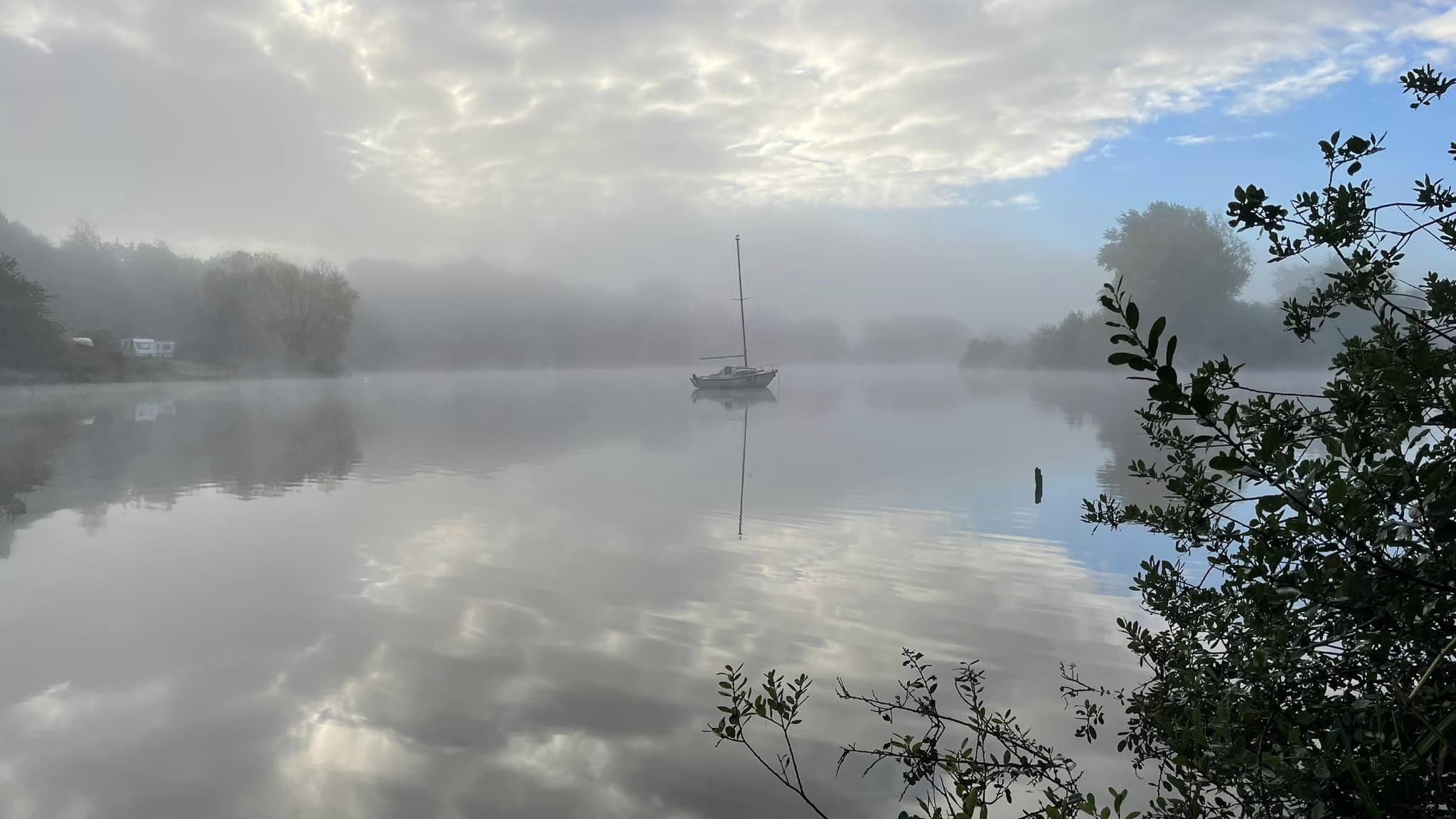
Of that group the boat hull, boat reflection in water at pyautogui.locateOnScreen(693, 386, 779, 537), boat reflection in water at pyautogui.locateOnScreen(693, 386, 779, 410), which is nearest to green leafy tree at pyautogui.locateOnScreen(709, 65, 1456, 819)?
boat reflection in water at pyautogui.locateOnScreen(693, 386, 779, 537)

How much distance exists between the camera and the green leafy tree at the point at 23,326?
4662 cm

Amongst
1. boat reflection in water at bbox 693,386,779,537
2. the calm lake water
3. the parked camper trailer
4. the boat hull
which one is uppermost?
the parked camper trailer

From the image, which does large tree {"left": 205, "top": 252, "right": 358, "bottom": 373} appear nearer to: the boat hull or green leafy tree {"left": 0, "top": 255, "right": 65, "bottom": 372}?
green leafy tree {"left": 0, "top": 255, "right": 65, "bottom": 372}

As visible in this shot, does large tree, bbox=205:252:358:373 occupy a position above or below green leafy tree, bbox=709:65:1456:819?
above

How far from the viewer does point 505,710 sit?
603 cm

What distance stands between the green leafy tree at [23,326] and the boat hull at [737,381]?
39.3 metres

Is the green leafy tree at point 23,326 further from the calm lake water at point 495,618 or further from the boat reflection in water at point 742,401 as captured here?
the boat reflection in water at point 742,401

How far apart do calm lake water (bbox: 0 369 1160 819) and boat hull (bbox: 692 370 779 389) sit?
1616 inches

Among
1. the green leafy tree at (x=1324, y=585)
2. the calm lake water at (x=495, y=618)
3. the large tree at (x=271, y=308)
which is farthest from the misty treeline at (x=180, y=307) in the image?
the green leafy tree at (x=1324, y=585)

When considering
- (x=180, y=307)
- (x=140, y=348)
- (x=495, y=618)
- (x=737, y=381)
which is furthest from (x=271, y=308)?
(x=495, y=618)

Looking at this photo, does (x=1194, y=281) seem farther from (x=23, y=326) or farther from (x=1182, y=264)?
(x=23, y=326)

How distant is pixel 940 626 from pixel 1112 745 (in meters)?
2.54

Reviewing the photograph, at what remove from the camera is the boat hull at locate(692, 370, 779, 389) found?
2413 inches

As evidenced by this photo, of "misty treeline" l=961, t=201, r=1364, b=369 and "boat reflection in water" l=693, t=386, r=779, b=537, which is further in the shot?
"misty treeline" l=961, t=201, r=1364, b=369
